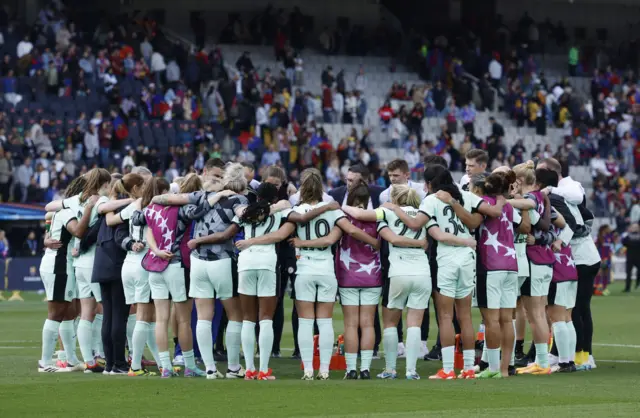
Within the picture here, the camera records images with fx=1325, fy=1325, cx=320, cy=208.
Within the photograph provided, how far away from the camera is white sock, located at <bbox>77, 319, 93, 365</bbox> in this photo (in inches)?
557

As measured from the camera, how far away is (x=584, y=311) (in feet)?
48.6

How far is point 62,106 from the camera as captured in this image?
114 feet

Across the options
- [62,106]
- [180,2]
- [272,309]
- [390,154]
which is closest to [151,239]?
[272,309]

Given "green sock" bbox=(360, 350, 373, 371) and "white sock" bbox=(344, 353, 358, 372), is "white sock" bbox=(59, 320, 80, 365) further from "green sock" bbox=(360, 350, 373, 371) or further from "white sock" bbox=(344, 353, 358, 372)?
"green sock" bbox=(360, 350, 373, 371)

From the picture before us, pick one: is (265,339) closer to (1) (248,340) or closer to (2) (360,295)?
(1) (248,340)

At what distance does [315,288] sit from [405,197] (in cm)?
129

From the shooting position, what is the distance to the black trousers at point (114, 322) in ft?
45.1

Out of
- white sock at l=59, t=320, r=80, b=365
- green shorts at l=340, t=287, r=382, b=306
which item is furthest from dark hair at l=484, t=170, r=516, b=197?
white sock at l=59, t=320, r=80, b=365

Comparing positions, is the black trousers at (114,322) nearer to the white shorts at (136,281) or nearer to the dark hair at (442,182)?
the white shorts at (136,281)

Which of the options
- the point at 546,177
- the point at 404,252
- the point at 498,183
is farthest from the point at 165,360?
the point at 546,177

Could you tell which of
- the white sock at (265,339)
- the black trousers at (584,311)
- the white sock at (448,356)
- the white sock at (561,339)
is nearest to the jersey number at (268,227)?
the white sock at (265,339)

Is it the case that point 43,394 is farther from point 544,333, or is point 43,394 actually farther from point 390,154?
point 390,154

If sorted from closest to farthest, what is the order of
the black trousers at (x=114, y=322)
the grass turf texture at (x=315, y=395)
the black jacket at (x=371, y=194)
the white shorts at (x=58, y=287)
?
1. the grass turf texture at (x=315, y=395)
2. the black trousers at (x=114, y=322)
3. the white shorts at (x=58, y=287)
4. the black jacket at (x=371, y=194)

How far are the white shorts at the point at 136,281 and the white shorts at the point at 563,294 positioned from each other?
4322 mm
